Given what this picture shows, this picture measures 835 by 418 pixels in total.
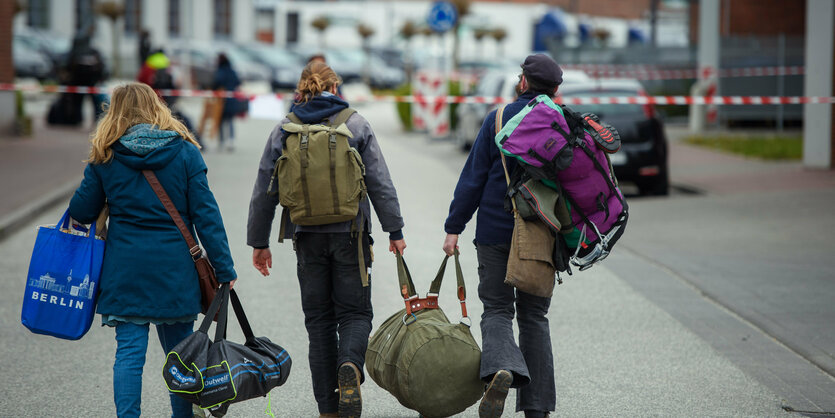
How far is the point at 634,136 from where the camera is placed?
13.5 m

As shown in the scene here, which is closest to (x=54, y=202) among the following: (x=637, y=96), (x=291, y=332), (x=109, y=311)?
(x=291, y=332)

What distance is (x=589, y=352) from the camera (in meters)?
6.39

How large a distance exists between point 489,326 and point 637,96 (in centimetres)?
969

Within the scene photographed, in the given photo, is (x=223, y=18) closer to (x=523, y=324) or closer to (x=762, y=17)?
(x=762, y=17)

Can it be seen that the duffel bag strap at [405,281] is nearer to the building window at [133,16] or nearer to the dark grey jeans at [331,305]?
the dark grey jeans at [331,305]

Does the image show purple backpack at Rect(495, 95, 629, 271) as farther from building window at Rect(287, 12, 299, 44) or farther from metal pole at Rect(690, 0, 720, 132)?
building window at Rect(287, 12, 299, 44)

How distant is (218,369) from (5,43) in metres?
16.2

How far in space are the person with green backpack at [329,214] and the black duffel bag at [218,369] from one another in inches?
14.3

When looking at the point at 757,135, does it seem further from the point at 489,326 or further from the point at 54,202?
the point at 489,326

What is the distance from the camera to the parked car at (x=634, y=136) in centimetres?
1348

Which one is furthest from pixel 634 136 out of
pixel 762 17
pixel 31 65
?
pixel 31 65

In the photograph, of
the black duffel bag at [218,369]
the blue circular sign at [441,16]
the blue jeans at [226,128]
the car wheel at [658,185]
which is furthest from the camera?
the blue circular sign at [441,16]

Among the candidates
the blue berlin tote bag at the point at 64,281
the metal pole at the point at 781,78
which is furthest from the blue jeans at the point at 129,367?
the metal pole at the point at 781,78

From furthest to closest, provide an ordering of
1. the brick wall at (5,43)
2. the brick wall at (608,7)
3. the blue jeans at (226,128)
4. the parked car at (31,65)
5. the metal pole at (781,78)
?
the brick wall at (608,7) < the parked car at (31,65) < the metal pole at (781,78) < the blue jeans at (226,128) < the brick wall at (5,43)
